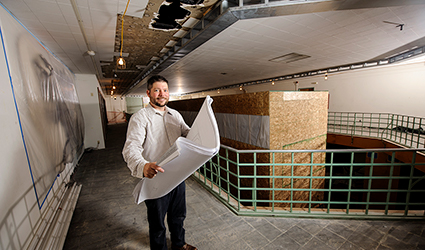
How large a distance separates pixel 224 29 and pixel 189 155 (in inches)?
133

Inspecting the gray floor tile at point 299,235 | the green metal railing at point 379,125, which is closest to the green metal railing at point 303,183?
the green metal railing at point 379,125

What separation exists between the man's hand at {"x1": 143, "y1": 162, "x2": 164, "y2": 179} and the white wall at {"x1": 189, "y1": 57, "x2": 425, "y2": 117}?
10.6 m

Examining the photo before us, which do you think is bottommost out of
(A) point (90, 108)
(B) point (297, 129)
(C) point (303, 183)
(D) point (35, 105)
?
(C) point (303, 183)

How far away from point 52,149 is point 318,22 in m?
5.56

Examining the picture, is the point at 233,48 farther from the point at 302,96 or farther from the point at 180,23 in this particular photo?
the point at 302,96

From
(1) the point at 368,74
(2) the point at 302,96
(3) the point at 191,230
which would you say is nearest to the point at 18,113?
(3) the point at 191,230

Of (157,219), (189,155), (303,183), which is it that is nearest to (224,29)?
(189,155)

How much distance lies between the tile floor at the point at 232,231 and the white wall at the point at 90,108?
4.83 meters

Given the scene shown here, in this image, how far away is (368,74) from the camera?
27.5 ft

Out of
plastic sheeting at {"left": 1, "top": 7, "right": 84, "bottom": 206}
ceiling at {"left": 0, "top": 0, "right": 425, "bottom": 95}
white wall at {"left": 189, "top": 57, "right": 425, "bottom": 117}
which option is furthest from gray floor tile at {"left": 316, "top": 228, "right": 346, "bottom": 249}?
white wall at {"left": 189, "top": 57, "right": 425, "bottom": 117}

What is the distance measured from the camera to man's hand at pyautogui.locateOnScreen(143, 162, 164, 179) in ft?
3.68

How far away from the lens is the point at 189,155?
3.44 ft

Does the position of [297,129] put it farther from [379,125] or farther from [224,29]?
[379,125]

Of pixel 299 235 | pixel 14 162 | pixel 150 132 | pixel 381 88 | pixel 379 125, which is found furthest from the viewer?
pixel 379 125
